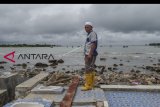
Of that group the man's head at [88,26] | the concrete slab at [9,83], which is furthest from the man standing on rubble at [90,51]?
the concrete slab at [9,83]

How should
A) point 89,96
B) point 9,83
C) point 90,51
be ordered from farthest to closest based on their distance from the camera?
point 9,83 < point 90,51 < point 89,96

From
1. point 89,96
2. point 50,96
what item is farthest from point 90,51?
point 50,96

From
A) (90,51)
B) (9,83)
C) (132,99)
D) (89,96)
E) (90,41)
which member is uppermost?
(90,41)

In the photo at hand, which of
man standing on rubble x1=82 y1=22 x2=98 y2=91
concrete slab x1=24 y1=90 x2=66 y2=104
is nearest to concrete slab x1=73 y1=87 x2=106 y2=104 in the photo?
man standing on rubble x1=82 y1=22 x2=98 y2=91

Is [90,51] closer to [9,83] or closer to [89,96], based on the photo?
[89,96]

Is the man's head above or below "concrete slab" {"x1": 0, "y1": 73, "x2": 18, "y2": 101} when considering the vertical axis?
above

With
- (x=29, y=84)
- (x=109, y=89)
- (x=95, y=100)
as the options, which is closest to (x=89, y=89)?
(x=109, y=89)

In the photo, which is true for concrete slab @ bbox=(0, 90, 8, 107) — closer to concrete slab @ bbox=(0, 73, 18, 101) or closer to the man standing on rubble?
concrete slab @ bbox=(0, 73, 18, 101)

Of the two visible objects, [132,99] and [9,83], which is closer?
[132,99]

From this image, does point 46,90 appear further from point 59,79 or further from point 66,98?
point 59,79

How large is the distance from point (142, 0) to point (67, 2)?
55.5 inches

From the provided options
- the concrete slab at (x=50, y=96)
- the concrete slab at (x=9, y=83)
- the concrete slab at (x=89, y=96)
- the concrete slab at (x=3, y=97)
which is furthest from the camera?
the concrete slab at (x=9, y=83)

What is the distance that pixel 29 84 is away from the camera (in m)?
9.55

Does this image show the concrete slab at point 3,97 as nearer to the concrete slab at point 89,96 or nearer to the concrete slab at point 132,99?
the concrete slab at point 89,96
